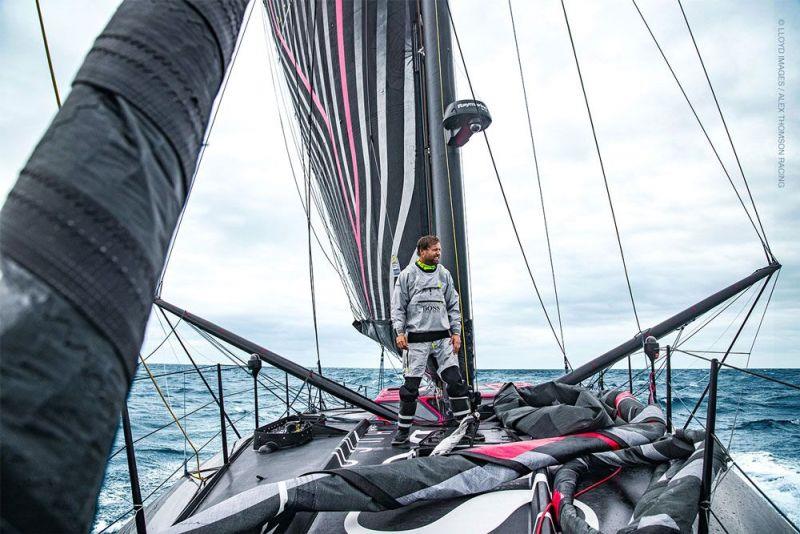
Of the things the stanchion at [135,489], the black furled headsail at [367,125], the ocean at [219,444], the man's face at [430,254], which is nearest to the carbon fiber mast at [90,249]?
the stanchion at [135,489]

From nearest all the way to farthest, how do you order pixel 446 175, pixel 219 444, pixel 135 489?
pixel 135 489 < pixel 446 175 < pixel 219 444

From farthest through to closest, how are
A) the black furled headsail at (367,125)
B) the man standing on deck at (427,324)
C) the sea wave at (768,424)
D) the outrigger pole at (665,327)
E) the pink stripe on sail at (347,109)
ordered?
the sea wave at (768,424) < the pink stripe on sail at (347,109) < the black furled headsail at (367,125) < the outrigger pole at (665,327) < the man standing on deck at (427,324)

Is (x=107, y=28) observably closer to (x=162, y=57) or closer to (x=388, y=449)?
(x=162, y=57)

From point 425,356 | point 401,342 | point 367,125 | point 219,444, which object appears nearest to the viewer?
point 401,342

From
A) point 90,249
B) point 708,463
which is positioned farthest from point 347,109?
point 90,249

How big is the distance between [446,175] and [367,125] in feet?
5.32

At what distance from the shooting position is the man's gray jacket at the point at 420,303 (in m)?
3.38

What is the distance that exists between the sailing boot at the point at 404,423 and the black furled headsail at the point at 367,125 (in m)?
1.94

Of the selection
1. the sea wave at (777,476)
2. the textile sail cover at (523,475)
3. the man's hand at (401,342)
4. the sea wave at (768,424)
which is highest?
the man's hand at (401,342)

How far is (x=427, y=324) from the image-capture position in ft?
11.1

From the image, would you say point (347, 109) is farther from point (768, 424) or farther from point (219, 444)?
point (768, 424)

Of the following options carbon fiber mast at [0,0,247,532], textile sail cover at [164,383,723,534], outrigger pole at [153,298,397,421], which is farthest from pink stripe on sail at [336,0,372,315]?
carbon fiber mast at [0,0,247,532]

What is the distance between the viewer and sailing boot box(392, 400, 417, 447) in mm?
2939

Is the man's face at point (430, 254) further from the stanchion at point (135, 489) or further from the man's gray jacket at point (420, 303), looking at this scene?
the stanchion at point (135, 489)
